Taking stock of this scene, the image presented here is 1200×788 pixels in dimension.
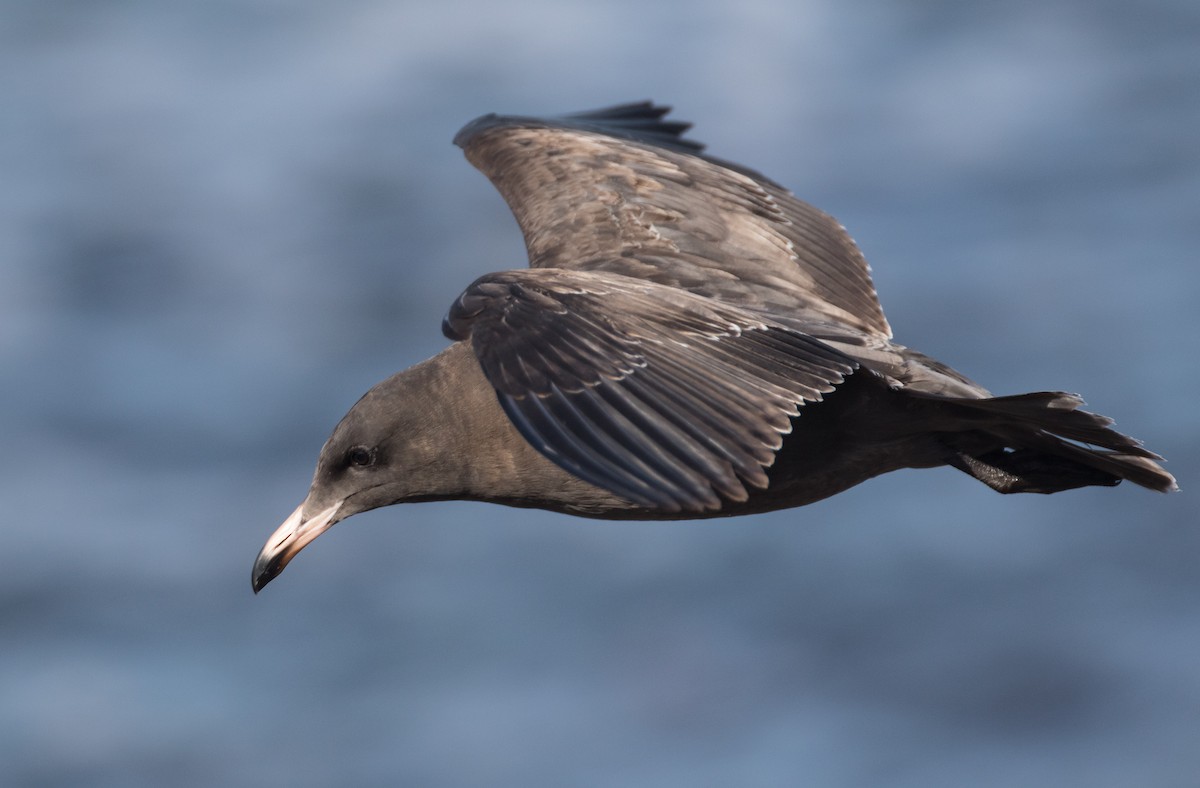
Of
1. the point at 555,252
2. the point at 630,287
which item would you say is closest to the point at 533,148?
the point at 555,252

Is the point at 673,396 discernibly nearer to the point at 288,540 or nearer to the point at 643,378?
the point at 643,378

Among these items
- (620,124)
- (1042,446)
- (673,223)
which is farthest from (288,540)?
(620,124)

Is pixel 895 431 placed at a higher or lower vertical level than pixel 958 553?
lower

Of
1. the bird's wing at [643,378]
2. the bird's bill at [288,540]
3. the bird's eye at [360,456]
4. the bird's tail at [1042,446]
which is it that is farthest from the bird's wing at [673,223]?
the bird's bill at [288,540]

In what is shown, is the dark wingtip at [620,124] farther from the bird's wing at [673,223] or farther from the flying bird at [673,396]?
the flying bird at [673,396]

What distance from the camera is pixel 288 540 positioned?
6.85 metres

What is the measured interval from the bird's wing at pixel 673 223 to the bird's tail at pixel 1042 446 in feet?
2.38

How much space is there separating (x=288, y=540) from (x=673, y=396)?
5.91 feet

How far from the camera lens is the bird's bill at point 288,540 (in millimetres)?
6789

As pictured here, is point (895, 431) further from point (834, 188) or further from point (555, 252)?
point (834, 188)

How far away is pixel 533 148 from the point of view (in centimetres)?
931

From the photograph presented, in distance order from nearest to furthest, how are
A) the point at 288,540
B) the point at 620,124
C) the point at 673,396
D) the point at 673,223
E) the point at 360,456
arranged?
the point at 673,396 < the point at 360,456 < the point at 288,540 < the point at 673,223 < the point at 620,124

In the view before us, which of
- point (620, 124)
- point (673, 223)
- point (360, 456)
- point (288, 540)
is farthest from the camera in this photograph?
point (620, 124)

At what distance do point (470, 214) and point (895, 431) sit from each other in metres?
21.5
